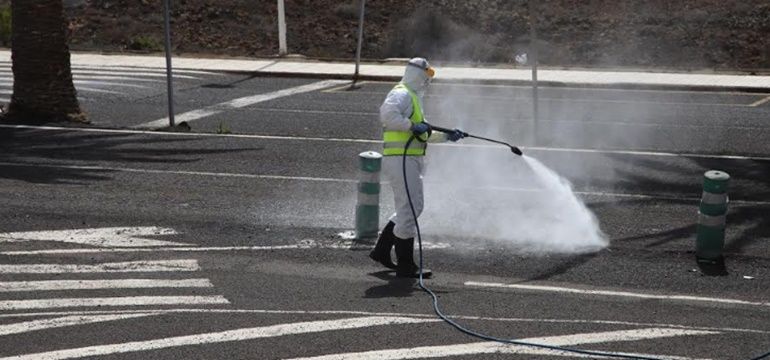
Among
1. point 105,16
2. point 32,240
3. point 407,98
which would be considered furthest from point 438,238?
point 105,16

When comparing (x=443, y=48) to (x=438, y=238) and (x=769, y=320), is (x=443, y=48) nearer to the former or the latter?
(x=438, y=238)

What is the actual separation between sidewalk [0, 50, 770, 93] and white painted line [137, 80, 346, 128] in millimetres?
1288

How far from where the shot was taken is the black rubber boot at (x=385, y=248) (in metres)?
12.4

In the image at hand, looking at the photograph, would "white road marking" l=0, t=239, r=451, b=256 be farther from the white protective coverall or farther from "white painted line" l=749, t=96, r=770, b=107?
"white painted line" l=749, t=96, r=770, b=107

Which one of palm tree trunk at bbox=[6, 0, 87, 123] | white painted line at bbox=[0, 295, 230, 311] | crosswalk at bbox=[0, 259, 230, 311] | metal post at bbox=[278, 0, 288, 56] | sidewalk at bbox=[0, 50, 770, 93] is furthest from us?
metal post at bbox=[278, 0, 288, 56]

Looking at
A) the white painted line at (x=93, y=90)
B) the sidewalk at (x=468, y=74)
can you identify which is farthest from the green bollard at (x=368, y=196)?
the sidewalk at (x=468, y=74)

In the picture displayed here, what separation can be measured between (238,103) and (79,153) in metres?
6.27

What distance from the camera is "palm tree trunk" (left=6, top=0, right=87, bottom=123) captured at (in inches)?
843

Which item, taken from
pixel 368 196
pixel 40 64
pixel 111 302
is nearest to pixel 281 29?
pixel 40 64

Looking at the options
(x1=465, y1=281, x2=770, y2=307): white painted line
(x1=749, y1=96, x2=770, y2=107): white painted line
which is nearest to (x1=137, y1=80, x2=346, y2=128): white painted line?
(x1=749, y1=96, x2=770, y2=107): white painted line

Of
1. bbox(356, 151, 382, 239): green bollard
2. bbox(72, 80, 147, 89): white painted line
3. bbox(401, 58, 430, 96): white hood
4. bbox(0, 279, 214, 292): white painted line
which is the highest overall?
bbox(401, 58, 430, 96): white hood

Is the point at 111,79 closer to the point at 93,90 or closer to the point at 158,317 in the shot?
the point at 93,90

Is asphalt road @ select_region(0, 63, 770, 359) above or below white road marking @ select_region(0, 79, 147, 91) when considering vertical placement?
above

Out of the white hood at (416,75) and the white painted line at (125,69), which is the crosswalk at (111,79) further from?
the white hood at (416,75)
